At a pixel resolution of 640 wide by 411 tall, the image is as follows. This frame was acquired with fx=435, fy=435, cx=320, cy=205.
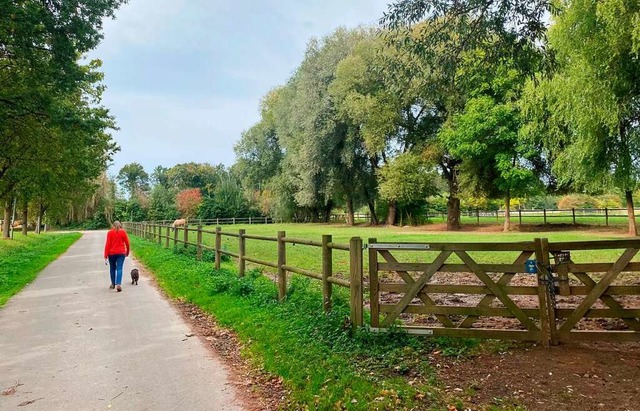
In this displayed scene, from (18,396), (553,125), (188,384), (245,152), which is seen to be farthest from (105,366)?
(245,152)

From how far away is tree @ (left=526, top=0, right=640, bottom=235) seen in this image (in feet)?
36.3

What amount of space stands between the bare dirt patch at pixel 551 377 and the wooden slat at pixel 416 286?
0.75 m

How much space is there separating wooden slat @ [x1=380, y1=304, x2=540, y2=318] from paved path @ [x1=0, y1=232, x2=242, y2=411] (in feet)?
7.12

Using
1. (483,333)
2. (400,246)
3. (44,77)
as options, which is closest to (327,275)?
(400,246)

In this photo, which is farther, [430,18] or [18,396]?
[430,18]

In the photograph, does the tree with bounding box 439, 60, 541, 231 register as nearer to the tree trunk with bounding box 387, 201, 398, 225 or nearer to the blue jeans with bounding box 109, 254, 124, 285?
the tree trunk with bounding box 387, 201, 398, 225

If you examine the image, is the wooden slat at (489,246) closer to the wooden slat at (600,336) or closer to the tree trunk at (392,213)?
the wooden slat at (600,336)

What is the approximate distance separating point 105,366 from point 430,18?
20.2 feet

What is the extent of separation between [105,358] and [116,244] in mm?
5720

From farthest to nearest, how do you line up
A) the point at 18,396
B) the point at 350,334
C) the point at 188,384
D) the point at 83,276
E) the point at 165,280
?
the point at 83,276 → the point at 165,280 → the point at 350,334 → the point at 188,384 → the point at 18,396

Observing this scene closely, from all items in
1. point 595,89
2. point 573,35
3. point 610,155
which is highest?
point 573,35

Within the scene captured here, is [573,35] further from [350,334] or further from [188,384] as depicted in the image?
[188,384]

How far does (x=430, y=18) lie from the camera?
247 inches

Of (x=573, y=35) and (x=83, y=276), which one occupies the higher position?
(x=573, y=35)
